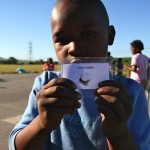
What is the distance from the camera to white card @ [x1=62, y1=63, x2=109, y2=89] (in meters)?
1.29

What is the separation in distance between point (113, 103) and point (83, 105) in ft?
1.29

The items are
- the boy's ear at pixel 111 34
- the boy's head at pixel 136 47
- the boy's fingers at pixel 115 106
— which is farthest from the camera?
the boy's head at pixel 136 47

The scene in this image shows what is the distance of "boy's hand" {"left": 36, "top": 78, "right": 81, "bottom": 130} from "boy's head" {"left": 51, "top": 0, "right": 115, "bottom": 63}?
0.21 m

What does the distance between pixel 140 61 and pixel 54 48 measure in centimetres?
655

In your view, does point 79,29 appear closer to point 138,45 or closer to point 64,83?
point 64,83

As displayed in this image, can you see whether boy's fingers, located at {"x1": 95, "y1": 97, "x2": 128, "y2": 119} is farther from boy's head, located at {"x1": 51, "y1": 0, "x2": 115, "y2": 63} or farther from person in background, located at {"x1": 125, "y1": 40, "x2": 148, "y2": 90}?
person in background, located at {"x1": 125, "y1": 40, "x2": 148, "y2": 90}

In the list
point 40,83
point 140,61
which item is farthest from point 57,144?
point 140,61

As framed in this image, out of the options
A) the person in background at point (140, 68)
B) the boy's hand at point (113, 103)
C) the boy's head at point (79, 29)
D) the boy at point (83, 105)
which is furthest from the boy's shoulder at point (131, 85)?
the person in background at point (140, 68)

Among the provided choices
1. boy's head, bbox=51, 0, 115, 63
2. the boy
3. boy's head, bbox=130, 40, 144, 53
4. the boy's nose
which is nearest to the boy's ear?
the boy

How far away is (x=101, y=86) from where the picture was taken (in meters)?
1.30

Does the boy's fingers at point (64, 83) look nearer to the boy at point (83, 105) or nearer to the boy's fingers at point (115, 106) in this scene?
the boy at point (83, 105)

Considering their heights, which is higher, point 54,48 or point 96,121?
point 54,48

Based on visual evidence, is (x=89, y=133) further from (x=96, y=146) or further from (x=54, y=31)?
(x=54, y=31)

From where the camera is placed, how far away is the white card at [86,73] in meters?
1.29
